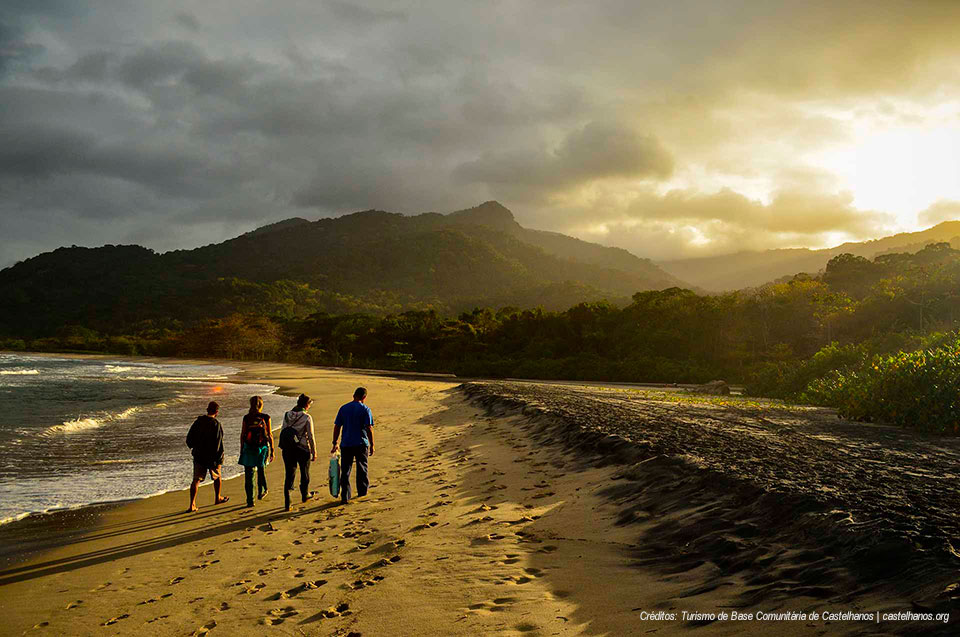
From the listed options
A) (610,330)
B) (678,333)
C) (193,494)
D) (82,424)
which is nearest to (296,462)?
(193,494)

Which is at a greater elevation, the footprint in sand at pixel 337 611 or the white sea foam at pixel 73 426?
the footprint in sand at pixel 337 611

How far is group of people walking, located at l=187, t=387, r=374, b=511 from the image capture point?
9570 mm

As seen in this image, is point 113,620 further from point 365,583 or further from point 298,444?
point 298,444

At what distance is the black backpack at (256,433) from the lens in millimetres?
9742

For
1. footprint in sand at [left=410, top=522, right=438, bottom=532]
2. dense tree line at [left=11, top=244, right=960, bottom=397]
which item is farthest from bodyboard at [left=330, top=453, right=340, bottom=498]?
dense tree line at [left=11, top=244, right=960, bottom=397]

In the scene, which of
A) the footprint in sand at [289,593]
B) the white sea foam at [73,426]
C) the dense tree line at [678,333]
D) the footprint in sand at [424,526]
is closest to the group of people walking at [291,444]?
the footprint in sand at [424,526]

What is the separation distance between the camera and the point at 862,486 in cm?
692

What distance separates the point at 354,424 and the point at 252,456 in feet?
6.02

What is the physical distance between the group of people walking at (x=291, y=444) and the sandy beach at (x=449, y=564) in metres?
0.49

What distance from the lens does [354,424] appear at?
31.4ft

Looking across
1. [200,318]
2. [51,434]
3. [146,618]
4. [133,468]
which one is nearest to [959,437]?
[146,618]

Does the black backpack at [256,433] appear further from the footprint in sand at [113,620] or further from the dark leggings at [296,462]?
the footprint in sand at [113,620]

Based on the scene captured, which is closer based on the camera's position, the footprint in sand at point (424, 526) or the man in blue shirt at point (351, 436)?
the footprint in sand at point (424, 526)

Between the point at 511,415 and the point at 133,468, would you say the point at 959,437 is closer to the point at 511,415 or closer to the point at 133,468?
the point at 511,415
